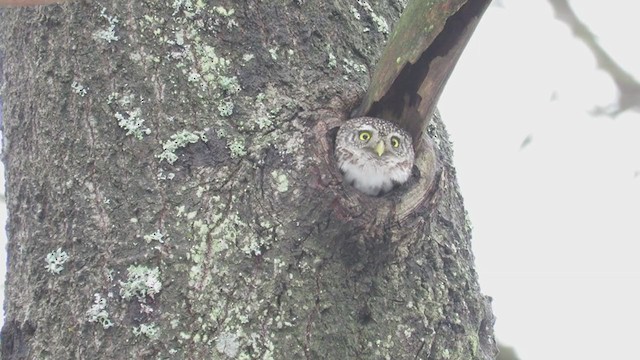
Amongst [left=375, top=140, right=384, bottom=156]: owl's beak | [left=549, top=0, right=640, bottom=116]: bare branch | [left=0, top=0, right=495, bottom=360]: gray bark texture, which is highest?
[left=549, top=0, right=640, bottom=116]: bare branch

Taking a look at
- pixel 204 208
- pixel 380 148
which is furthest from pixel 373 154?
pixel 204 208

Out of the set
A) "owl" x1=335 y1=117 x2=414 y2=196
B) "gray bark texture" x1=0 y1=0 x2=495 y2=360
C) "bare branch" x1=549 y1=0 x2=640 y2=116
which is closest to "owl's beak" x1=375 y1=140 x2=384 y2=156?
"owl" x1=335 y1=117 x2=414 y2=196

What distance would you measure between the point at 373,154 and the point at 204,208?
0.88m

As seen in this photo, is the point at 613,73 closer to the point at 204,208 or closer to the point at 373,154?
the point at 373,154

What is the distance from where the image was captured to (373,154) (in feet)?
8.61

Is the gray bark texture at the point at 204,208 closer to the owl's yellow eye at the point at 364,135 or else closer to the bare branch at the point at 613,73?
the owl's yellow eye at the point at 364,135

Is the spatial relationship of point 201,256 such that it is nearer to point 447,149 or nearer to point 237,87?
point 237,87

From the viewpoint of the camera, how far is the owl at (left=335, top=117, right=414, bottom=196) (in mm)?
2236

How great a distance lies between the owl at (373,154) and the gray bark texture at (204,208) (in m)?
0.08

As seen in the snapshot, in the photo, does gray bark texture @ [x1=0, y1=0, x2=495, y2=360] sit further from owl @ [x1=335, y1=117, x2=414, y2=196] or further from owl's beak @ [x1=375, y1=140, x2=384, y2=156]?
owl's beak @ [x1=375, y1=140, x2=384, y2=156]

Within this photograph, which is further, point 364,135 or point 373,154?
point 373,154

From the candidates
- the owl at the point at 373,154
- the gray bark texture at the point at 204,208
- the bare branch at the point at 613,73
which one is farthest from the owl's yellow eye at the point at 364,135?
the bare branch at the point at 613,73

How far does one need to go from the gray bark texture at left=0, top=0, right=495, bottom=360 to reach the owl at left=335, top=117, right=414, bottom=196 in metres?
0.08

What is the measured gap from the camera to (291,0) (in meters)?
2.28
